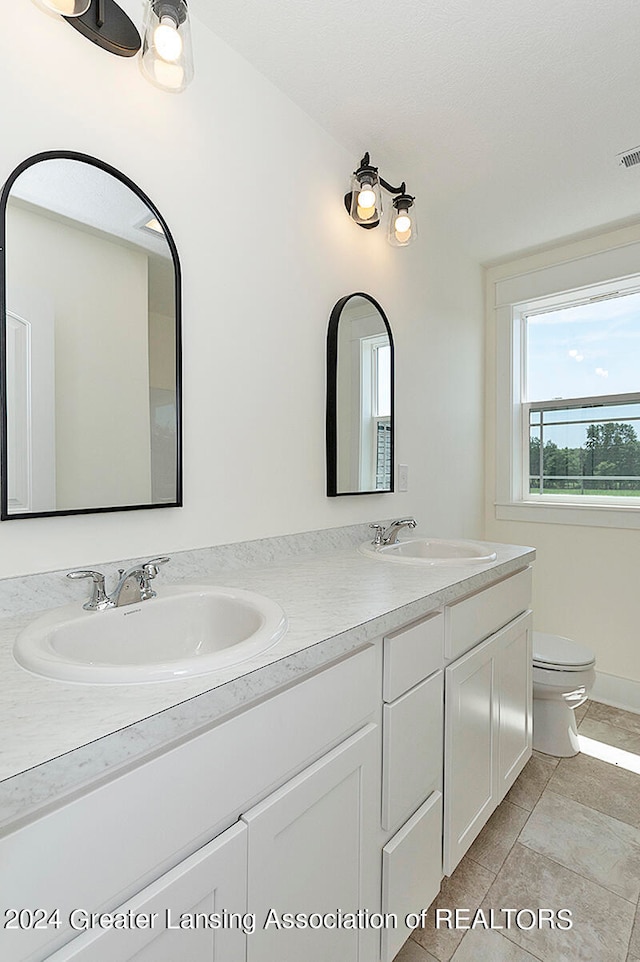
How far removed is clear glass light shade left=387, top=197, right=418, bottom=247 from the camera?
196 centimetres

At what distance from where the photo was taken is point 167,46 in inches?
44.2

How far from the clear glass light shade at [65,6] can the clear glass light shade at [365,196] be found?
3.29ft

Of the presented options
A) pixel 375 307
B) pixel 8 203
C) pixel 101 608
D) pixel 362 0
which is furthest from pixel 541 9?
pixel 101 608

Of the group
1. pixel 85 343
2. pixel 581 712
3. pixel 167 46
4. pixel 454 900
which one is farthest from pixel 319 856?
pixel 581 712

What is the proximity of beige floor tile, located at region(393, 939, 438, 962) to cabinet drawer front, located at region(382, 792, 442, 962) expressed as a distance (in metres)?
0.10

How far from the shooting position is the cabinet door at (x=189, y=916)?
59 cm

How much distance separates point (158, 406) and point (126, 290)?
291 mm

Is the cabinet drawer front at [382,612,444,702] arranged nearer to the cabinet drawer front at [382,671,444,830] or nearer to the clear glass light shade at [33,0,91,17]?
the cabinet drawer front at [382,671,444,830]

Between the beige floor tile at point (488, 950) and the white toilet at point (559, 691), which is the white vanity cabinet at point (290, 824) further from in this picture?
the white toilet at point (559, 691)

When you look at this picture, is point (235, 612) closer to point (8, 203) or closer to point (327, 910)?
point (327, 910)

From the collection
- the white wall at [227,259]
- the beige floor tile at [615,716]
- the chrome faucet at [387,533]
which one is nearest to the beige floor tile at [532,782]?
the beige floor tile at [615,716]

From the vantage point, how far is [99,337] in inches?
45.9

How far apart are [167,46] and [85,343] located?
0.70 meters

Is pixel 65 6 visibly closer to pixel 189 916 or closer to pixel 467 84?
pixel 467 84
